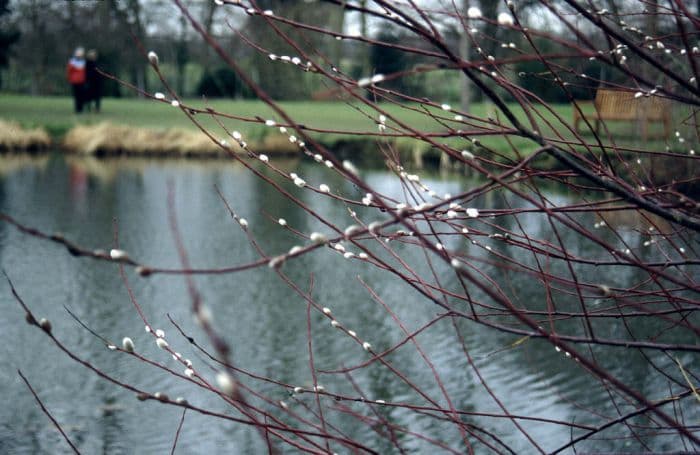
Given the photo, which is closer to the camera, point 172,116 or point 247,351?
point 247,351

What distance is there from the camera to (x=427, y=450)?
18.4 feet

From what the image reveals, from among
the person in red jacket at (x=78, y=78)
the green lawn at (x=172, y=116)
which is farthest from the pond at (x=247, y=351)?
the person in red jacket at (x=78, y=78)

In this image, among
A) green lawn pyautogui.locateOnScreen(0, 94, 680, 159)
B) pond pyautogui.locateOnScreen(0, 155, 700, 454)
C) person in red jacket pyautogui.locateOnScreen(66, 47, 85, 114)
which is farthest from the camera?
person in red jacket pyautogui.locateOnScreen(66, 47, 85, 114)

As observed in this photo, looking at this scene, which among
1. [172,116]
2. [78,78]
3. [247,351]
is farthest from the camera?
[172,116]

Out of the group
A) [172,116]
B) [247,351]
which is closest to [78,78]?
[172,116]

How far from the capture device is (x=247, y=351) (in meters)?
7.36

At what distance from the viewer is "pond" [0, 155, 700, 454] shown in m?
5.84

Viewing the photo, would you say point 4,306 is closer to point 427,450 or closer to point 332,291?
point 332,291

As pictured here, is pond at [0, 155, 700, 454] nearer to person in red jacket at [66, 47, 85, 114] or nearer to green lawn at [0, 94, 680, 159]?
green lawn at [0, 94, 680, 159]

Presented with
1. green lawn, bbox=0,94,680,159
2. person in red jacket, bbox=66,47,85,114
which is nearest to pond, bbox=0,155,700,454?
green lawn, bbox=0,94,680,159

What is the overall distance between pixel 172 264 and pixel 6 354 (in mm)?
3244

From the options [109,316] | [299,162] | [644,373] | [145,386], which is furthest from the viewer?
[299,162]

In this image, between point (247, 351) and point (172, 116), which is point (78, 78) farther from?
point (247, 351)

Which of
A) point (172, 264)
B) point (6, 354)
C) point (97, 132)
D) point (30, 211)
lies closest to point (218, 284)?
point (172, 264)
